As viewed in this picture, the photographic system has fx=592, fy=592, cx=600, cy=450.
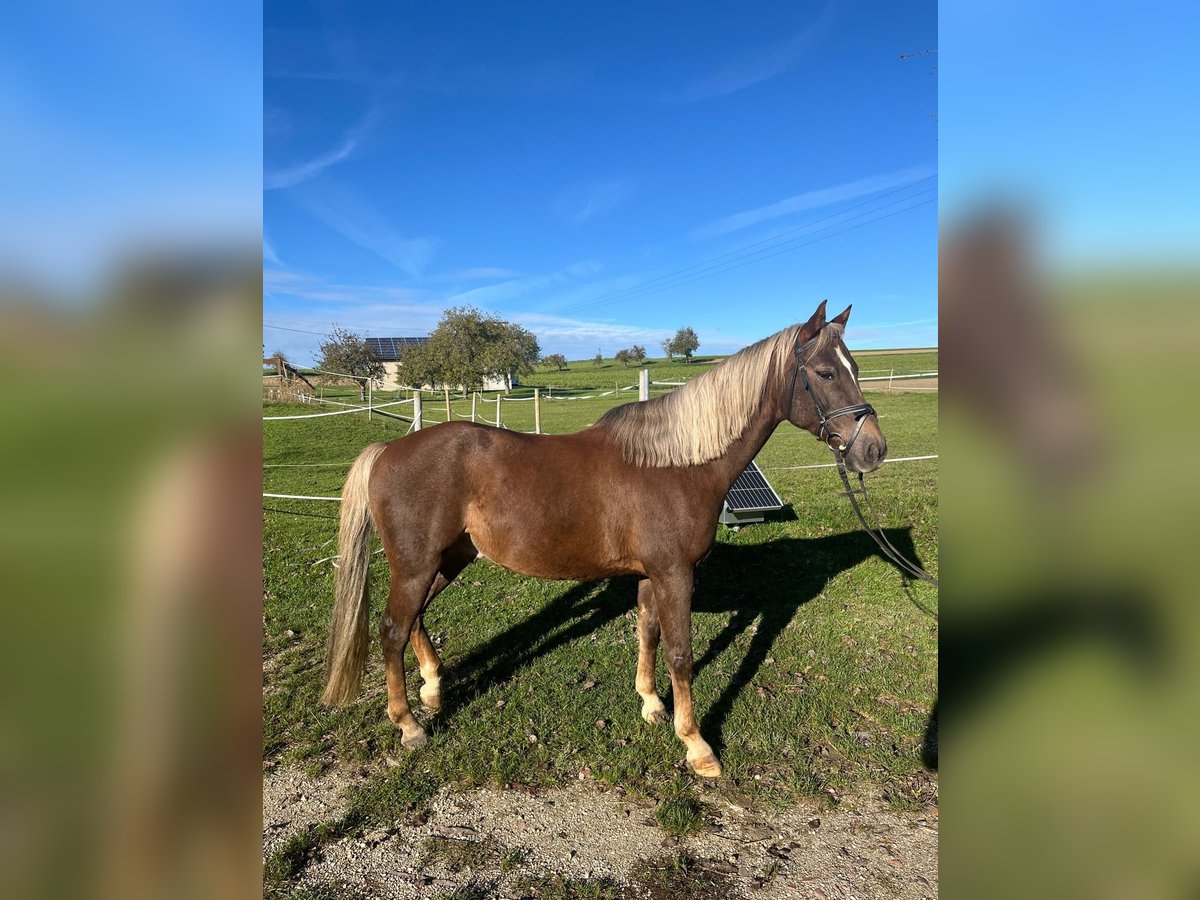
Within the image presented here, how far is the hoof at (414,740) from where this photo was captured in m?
3.29

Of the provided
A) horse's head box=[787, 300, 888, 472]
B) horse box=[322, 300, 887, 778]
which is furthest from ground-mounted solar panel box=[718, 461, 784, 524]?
horse's head box=[787, 300, 888, 472]

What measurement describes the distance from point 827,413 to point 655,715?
2.03 metres

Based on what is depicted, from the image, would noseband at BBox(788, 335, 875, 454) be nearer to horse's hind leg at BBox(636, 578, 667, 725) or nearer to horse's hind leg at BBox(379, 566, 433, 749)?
horse's hind leg at BBox(636, 578, 667, 725)

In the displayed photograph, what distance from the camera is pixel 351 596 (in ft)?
11.6

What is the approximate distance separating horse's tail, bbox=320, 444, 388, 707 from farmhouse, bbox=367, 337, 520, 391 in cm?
4537

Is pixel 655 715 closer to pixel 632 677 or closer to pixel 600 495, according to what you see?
pixel 632 677

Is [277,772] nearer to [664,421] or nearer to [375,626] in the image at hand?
[375,626]

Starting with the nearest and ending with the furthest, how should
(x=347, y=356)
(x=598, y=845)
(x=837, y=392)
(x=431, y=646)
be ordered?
(x=598, y=845) → (x=837, y=392) → (x=431, y=646) → (x=347, y=356)

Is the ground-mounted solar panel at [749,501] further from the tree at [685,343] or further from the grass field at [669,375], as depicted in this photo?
the tree at [685,343]

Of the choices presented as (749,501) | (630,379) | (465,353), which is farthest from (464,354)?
(749,501)

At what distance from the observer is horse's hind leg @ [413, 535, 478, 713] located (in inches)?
146
